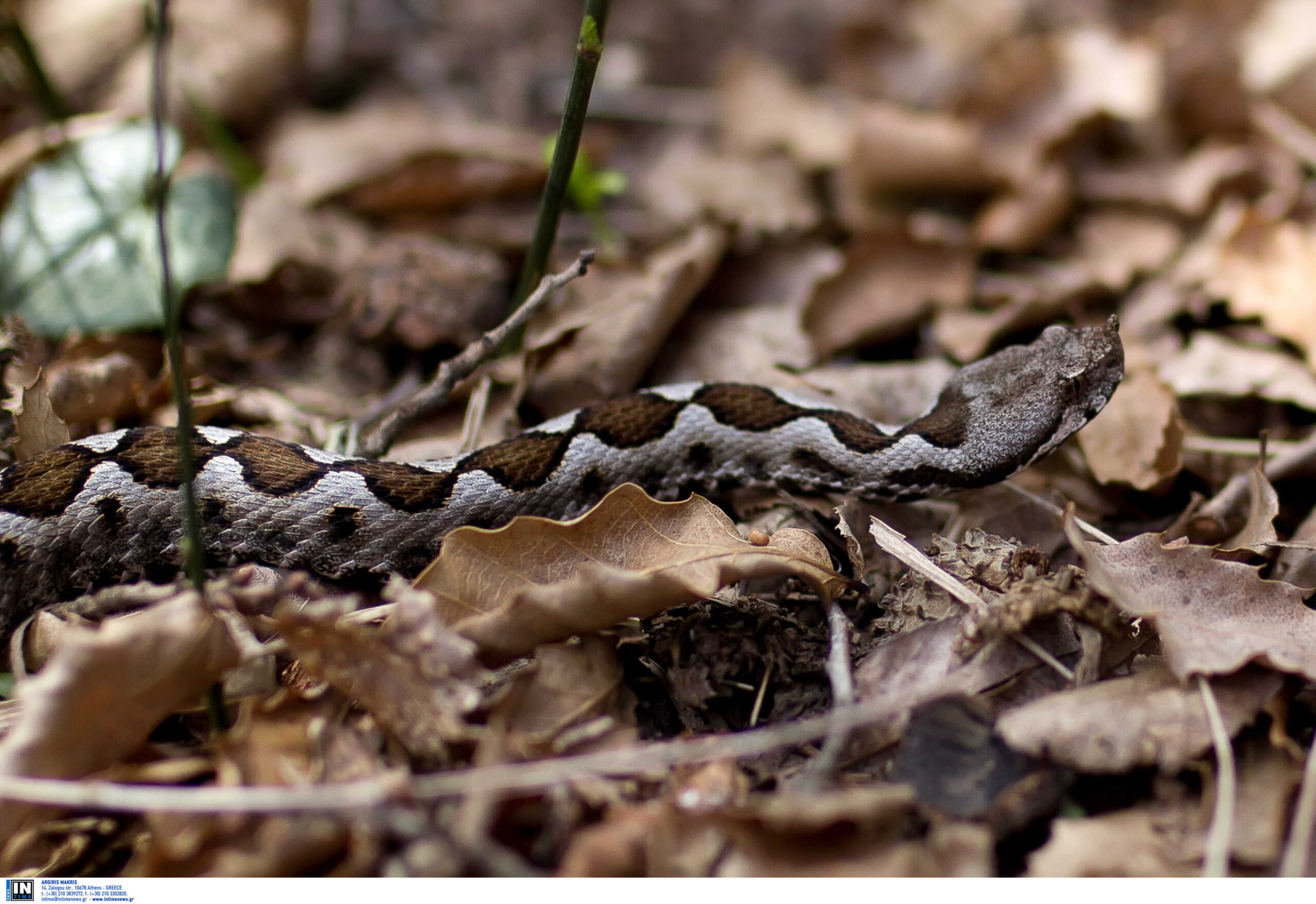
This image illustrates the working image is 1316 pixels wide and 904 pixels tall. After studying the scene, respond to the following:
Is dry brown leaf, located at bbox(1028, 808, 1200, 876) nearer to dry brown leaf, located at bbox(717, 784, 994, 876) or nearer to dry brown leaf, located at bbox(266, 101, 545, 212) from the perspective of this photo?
dry brown leaf, located at bbox(717, 784, 994, 876)

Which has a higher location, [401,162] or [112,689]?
[401,162]

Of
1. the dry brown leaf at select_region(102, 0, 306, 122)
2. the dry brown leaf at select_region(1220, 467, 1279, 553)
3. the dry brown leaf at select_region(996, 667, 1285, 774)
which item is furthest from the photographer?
the dry brown leaf at select_region(102, 0, 306, 122)

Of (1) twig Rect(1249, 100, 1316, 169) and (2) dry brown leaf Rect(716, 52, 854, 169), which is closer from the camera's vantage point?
(1) twig Rect(1249, 100, 1316, 169)

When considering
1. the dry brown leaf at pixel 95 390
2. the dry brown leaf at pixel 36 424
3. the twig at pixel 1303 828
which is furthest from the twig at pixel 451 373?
the twig at pixel 1303 828

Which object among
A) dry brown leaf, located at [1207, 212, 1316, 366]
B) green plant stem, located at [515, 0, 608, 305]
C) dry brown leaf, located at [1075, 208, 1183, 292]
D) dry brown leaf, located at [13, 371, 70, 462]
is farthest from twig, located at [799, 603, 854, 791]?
dry brown leaf, located at [1075, 208, 1183, 292]

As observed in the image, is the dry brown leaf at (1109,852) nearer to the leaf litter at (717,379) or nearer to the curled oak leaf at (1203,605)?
the leaf litter at (717,379)

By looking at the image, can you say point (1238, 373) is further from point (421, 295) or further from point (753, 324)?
point (421, 295)

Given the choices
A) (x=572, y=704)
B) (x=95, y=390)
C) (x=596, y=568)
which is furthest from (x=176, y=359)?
(x=95, y=390)

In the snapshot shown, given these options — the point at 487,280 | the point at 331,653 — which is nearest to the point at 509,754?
the point at 331,653
